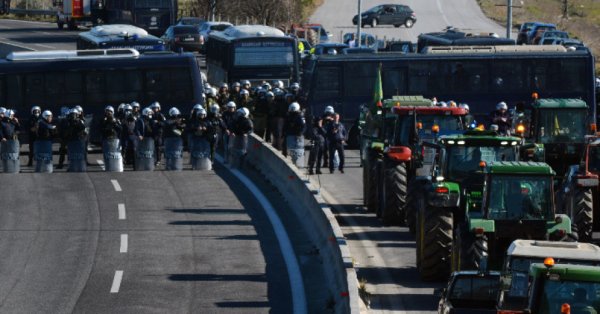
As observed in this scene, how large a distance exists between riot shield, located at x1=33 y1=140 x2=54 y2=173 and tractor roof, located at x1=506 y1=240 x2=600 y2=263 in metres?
22.1

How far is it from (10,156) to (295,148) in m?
6.99

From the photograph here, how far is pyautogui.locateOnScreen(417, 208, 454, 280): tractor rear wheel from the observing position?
2161 cm

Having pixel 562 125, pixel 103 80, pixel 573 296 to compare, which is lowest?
pixel 103 80

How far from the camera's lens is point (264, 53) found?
51844 mm

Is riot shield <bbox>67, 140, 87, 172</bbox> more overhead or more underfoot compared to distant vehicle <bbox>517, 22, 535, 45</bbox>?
more underfoot

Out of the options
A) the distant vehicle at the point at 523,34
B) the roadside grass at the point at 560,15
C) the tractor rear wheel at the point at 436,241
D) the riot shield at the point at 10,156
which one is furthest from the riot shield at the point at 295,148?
the roadside grass at the point at 560,15

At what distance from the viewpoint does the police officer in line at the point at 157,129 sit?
36969 millimetres

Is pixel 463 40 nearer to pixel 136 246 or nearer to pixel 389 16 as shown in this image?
pixel 136 246

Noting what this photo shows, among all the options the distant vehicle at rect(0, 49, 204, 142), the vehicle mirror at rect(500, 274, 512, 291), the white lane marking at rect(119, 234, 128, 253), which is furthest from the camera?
the distant vehicle at rect(0, 49, 204, 142)

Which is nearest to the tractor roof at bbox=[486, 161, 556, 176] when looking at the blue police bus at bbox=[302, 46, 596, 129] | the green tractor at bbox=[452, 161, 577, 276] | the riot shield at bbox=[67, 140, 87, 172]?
the green tractor at bbox=[452, 161, 577, 276]

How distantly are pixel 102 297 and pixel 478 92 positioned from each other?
2567 cm

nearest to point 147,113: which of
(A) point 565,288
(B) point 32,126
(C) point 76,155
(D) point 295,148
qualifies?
(C) point 76,155

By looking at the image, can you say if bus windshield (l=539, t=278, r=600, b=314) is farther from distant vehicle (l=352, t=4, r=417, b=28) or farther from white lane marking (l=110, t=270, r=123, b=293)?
distant vehicle (l=352, t=4, r=417, b=28)

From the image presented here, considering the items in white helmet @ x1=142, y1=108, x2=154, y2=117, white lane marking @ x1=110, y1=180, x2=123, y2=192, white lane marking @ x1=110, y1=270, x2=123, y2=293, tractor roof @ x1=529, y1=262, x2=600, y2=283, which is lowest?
white lane marking @ x1=110, y1=180, x2=123, y2=192
